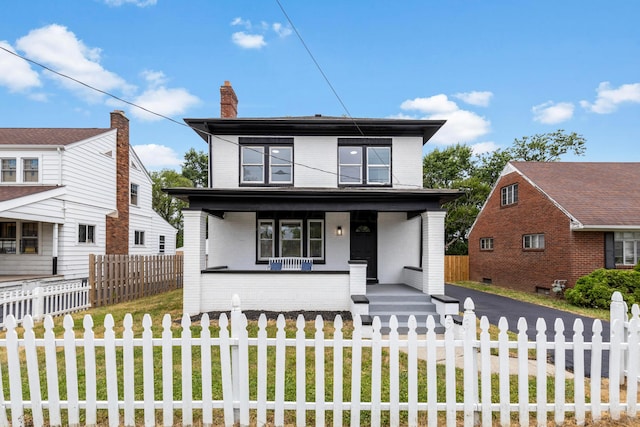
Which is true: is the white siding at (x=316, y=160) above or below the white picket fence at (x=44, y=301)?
above

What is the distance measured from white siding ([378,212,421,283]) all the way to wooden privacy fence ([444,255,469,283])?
11728 millimetres

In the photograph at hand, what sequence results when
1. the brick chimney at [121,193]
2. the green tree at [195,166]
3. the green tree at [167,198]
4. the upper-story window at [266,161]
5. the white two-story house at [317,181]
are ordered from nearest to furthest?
1. the white two-story house at [317,181]
2. the upper-story window at [266,161]
3. the brick chimney at [121,193]
4. the green tree at [167,198]
5. the green tree at [195,166]

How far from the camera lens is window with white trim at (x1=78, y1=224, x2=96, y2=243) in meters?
14.8

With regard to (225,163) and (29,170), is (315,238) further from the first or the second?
(29,170)

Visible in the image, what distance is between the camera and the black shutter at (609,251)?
1291 cm

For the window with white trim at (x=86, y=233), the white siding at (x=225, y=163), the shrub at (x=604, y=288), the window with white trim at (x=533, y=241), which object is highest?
the white siding at (x=225, y=163)

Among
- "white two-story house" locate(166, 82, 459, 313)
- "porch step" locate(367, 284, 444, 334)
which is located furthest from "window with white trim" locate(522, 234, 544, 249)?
"porch step" locate(367, 284, 444, 334)

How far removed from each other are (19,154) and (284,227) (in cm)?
1203

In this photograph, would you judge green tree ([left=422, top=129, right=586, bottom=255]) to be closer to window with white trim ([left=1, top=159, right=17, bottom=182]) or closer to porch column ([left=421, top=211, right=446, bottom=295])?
porch column ([left=421, top=211, right=446, bottom=295])

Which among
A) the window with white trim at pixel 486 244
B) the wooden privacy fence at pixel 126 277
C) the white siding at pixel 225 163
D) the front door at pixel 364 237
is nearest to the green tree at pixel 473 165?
the window with white trim at pixel 486 244

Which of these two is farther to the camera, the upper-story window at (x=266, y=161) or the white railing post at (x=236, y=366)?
the upper-story window at (x=266, y=161)

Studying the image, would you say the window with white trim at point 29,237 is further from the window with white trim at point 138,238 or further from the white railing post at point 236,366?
the white railing post at point 236,366

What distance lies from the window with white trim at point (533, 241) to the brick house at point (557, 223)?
47mm

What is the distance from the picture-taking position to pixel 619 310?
166 inches
